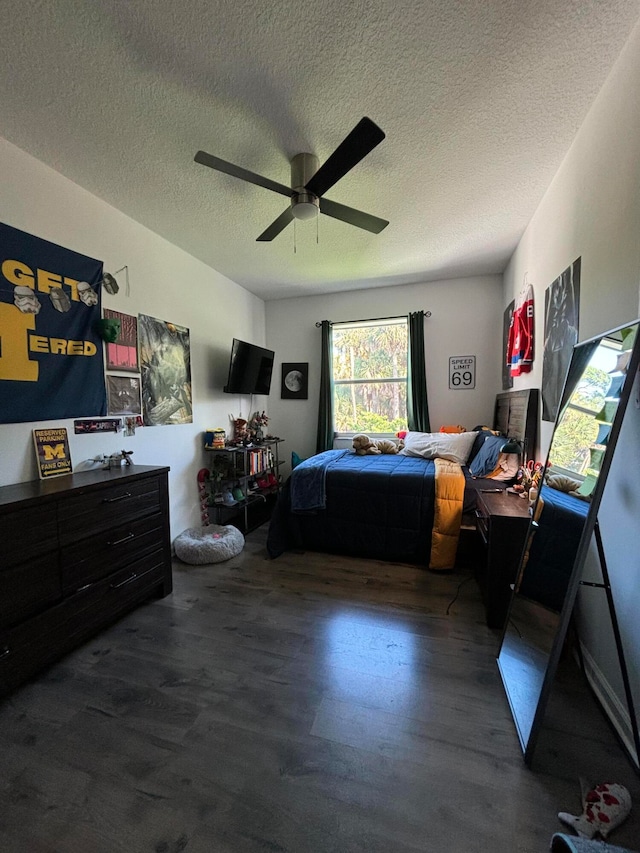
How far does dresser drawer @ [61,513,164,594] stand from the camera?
1.72 m

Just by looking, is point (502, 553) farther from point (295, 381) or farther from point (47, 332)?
point (295, 381)

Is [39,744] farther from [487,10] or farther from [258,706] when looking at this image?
[487,10]

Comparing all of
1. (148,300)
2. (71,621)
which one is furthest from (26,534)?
(148,300)

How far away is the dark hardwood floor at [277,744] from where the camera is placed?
101 cm

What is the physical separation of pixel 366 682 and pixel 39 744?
1294mm

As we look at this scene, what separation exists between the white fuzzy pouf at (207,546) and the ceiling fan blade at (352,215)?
8.32 feet

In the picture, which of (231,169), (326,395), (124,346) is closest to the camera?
(231,169)

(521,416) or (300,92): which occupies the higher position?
(300,92)

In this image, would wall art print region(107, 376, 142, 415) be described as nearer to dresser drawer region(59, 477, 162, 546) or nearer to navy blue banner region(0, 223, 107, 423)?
navy blue banner region(0, 223, 107, 423)

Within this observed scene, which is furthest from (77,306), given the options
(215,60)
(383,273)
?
(383,273)

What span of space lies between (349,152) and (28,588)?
2.41 metres

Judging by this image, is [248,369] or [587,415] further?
[248,369]

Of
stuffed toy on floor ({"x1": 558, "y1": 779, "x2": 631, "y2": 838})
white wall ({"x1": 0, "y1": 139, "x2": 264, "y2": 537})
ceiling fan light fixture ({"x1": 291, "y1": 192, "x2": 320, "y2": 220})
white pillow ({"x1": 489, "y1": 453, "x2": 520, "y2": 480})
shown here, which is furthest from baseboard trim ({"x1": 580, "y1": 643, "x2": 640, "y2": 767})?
white wall ({"x1": 0, "y1": 139, "x2": 264, "y2": 537})

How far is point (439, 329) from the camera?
13.5 feet
